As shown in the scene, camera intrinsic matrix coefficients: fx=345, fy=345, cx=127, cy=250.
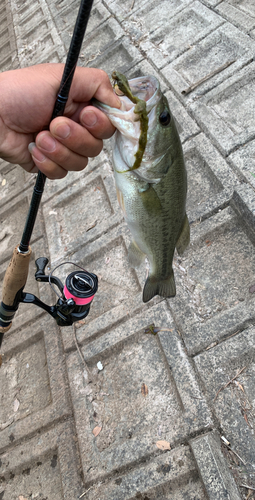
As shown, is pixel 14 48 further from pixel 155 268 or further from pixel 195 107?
pixel 155 268

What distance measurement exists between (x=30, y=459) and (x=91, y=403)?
0.73 m

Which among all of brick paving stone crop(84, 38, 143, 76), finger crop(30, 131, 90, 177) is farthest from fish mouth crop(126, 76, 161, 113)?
brick paving stone crop(84, 38, 143, 76)

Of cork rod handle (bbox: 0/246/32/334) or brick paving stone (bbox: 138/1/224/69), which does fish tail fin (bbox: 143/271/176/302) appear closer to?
cork rod handle (bbox: 0/246/32/334)

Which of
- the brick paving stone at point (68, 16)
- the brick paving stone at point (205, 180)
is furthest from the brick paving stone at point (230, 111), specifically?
the brick paving stone at point (68, 16)

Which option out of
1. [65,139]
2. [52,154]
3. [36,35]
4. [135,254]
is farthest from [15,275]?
[36,35]

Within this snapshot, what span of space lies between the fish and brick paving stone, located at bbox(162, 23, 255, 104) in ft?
8.22

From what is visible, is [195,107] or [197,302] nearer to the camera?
[197,302]

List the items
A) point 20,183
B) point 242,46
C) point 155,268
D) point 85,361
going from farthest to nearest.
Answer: point 20,183 → point 242,46 → point 85,361 → point 155,268

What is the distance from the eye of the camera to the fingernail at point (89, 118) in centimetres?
176

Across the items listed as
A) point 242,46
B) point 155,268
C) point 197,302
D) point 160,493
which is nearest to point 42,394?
point 160,493

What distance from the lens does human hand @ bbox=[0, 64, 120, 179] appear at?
1.79 metres

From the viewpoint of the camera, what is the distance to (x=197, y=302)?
10.3 ft

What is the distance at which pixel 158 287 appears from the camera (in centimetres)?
235

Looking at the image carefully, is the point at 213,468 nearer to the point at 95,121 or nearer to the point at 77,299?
the point at 77,299
